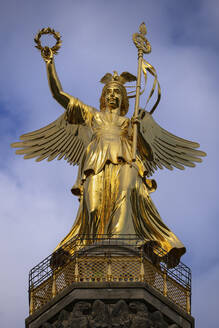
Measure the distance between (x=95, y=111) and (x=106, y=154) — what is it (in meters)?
1.85

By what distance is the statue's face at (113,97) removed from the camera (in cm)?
3300

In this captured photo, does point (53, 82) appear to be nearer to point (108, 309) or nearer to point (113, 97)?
point (113, 97)

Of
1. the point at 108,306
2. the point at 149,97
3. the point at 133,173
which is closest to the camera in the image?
the point at 108,306

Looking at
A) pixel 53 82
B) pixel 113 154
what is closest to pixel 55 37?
pixel 53 82

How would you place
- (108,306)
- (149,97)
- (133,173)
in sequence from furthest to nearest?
(149,97), (133,173), (108,306)

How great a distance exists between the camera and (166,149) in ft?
111

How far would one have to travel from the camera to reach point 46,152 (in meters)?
33.7

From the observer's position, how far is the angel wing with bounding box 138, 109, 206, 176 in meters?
33.6

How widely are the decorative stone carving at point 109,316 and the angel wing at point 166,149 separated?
6470mm

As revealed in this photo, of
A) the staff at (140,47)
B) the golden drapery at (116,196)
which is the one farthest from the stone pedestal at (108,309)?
the staff at (140,47)

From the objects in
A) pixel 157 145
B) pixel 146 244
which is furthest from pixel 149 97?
pixel 146 244

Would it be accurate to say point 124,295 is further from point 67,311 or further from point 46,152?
point 46,152

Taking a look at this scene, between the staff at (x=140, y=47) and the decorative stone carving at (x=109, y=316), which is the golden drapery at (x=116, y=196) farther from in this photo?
the decorative stone carving at (x=109, y=316)

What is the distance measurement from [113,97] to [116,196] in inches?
138
